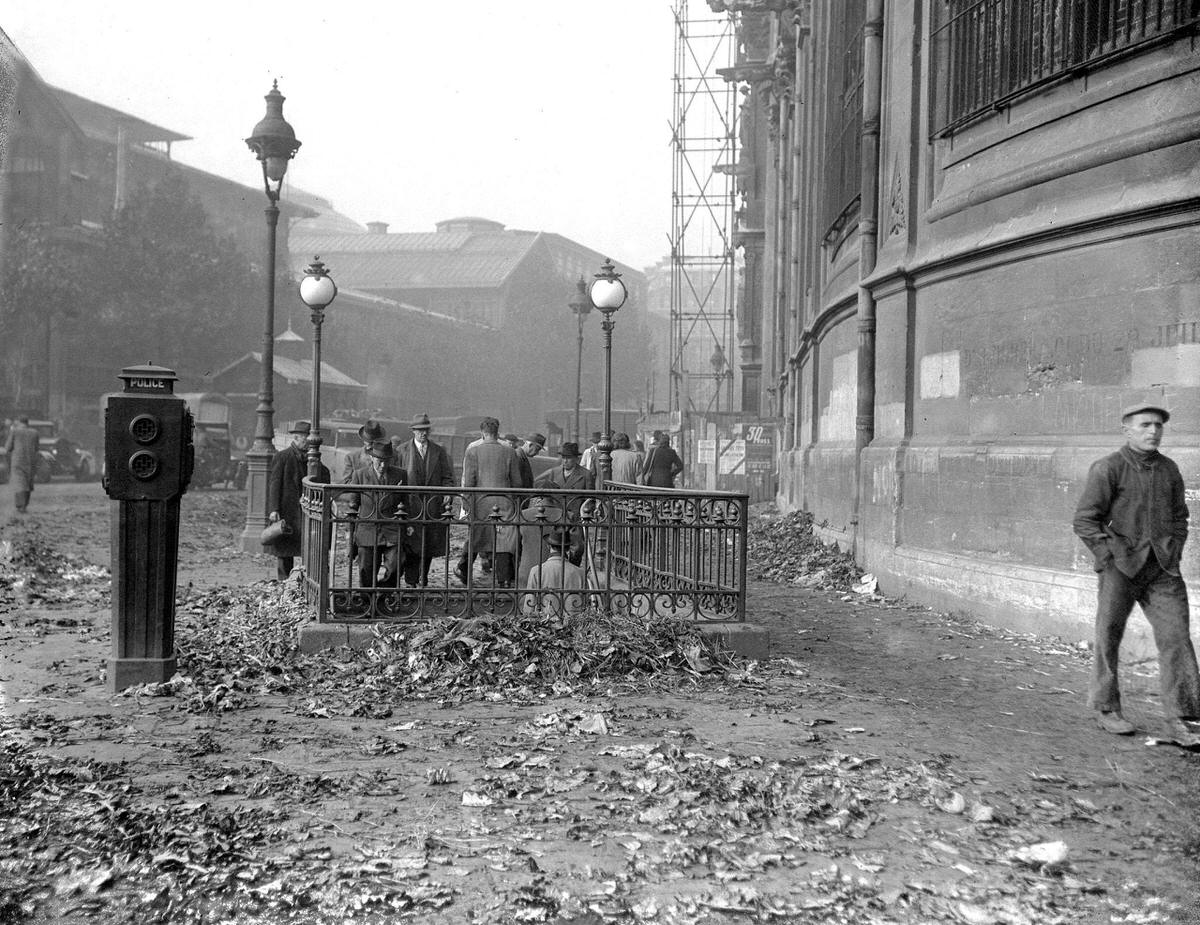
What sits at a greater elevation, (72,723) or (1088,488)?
(1088,488)

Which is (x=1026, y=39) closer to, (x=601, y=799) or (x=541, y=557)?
(x=541, y=557)

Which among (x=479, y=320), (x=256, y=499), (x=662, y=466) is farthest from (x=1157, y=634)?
(x=479, y=320)

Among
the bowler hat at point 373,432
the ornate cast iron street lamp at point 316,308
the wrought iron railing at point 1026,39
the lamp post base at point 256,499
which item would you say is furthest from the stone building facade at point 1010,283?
the lamp post base at point 256,499

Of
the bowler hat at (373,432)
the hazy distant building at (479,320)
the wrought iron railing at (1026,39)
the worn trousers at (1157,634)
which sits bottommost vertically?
the worn trousers at (1157,634)

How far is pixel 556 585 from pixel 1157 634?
13.2ft

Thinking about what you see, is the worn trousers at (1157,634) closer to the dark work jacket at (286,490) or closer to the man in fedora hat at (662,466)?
the dark work jacket at (286,490)

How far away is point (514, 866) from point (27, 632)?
6.50 meters

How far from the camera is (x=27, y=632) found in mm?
9109

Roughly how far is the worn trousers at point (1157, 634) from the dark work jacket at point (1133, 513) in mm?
91

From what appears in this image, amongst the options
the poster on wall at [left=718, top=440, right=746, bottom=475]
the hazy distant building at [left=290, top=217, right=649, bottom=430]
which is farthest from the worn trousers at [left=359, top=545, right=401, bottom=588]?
the hazy distant building at [left=290, top=217, right=649, bottom=430]

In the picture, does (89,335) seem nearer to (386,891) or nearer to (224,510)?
(224,510)

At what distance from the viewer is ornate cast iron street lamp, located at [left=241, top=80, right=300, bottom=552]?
15.3 metres

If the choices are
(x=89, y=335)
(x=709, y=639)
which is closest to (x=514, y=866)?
(x=709, y=639)

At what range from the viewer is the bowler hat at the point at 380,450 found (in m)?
9.66
